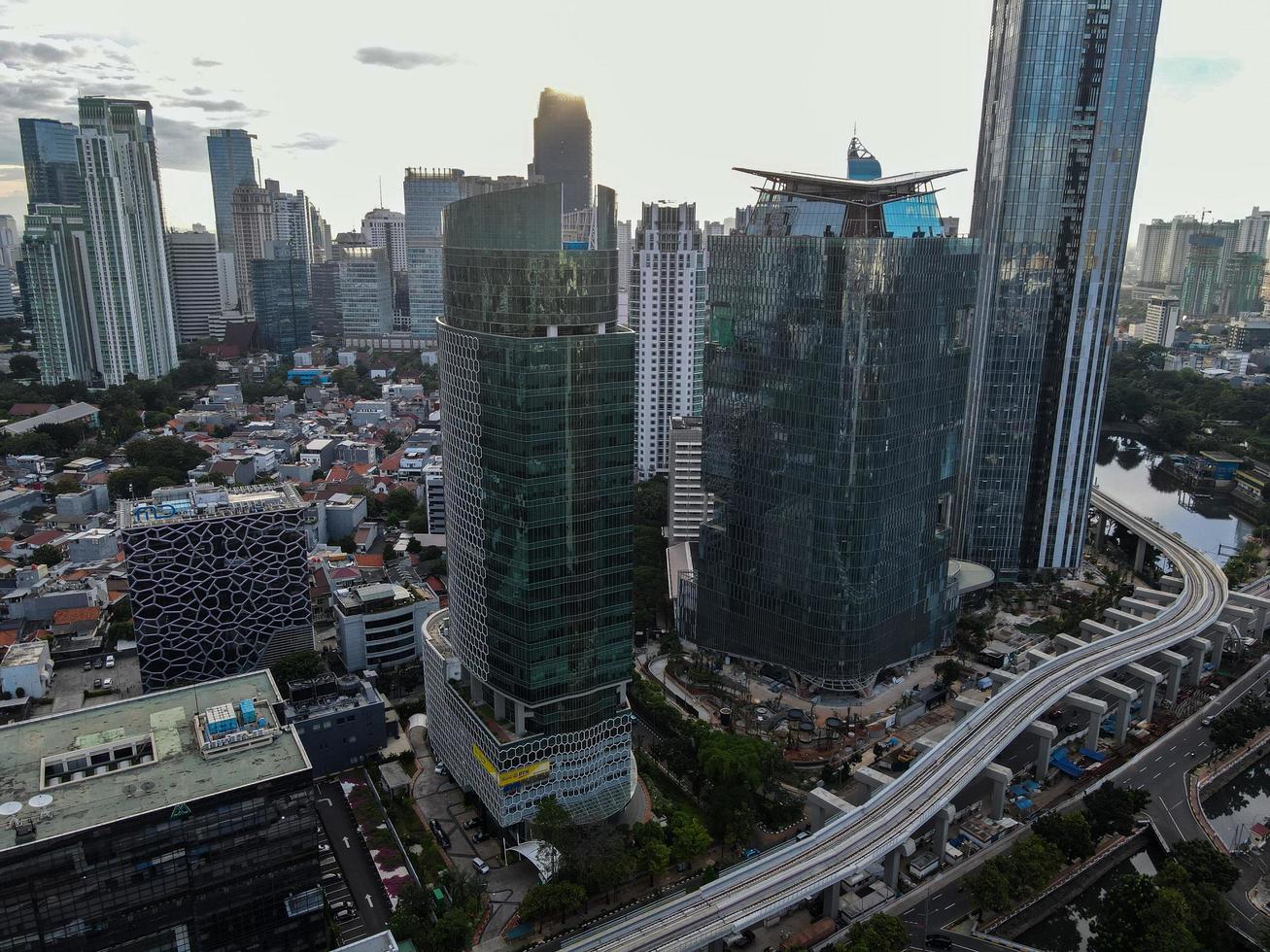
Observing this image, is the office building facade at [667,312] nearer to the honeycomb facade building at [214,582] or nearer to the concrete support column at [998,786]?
the honeycomb facade building at [214,582]

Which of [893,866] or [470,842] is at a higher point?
[893,866]

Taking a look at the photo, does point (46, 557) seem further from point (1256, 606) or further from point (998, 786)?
point (1256, 606)

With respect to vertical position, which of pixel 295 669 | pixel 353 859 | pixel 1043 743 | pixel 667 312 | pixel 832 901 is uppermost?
pixel 667 312

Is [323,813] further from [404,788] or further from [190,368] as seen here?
[190,368]

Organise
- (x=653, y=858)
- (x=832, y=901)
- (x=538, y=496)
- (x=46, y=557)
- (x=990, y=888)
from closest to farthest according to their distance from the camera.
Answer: (x=990, y=888) < (x=832, y=901) < (x=538, y=496) < (x=653, y=858) < (x=46, y=557)

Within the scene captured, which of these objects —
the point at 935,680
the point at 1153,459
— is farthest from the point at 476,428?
the point at 1153,459

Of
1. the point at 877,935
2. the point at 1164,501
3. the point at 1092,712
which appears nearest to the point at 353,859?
the point at 877,935
